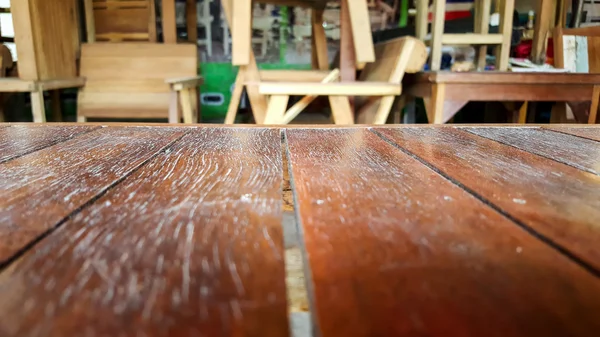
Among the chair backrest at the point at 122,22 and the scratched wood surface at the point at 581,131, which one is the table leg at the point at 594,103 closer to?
the scratched wood surface at the point at 581,131

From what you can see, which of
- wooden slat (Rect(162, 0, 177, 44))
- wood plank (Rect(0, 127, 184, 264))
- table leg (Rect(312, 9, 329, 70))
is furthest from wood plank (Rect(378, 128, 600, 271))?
wooden slat (Rect(162, 0, 177, 44))

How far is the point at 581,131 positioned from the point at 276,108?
1.03 meters

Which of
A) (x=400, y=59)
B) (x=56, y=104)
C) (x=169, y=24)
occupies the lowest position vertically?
(x=56, y=104)

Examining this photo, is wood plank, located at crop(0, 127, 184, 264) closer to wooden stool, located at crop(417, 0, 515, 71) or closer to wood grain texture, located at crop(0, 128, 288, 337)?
wood grain texture, located at crop(0, 128, 288, 337)

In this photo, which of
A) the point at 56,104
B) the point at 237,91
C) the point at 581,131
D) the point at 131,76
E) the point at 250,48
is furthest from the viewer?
the point at 56,104

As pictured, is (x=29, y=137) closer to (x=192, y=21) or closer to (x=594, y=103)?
(x=594, y=103)

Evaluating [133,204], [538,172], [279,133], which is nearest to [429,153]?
[538,172]

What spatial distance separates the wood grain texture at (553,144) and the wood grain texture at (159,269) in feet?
1.51

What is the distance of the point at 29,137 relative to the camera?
85 centimetres

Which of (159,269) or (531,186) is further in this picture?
(531,186)

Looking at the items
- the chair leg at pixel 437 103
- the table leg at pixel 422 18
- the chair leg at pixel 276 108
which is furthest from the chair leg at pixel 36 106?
the table leg at pixel 422 18

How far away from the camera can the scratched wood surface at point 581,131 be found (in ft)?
2.94

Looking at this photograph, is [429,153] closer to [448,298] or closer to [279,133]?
[279,133]

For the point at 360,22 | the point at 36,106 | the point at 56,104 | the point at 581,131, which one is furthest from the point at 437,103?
the point at 56,104
